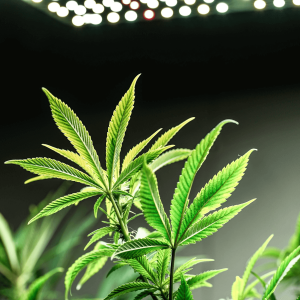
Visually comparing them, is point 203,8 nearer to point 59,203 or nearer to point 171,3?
point 171,3

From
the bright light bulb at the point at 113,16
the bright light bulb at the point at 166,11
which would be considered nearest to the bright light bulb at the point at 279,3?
the bright light bulb at the point at 166,11

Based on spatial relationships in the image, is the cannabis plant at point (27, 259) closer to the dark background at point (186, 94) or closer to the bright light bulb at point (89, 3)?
the dark background at point (186, 94)

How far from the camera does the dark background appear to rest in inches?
63.7

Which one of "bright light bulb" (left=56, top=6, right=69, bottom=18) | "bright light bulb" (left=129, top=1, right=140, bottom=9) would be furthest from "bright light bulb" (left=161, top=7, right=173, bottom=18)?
"bright light bulb" (left=56, top=6, right=69, bottom=18)

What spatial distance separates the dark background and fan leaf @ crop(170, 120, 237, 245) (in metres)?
1.51

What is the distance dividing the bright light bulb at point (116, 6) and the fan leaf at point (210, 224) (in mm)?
1303

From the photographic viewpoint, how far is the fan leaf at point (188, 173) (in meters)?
0.18

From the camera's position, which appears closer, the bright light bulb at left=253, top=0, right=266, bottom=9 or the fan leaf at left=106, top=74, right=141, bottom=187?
the fan leaf at left=106, top=74, right=141, bottom=187

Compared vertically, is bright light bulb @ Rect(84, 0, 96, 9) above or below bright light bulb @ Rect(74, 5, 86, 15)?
below

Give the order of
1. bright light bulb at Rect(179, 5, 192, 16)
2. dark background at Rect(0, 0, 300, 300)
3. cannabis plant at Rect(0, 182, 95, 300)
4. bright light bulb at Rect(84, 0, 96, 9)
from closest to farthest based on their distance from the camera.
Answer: cannabis plant at Rect(0, 182, 95, 300) < bright light bulb at Rect(84, 0, 96, 9) < bright light bulb at Rect(179, 5, 192, 16) < dark background at Rect(0, 0, 300, 300)

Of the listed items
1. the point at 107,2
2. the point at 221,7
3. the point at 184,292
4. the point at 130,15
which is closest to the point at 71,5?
the point at 107,2

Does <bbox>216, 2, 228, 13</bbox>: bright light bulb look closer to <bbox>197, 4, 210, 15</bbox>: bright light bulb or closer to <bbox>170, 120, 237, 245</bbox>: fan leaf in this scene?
<bbox>197, 4, 210, 15</bbox>: bright light bulb

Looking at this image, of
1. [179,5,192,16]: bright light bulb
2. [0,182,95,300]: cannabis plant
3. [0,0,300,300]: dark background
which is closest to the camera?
[0,182,95,300]: cannabis plant

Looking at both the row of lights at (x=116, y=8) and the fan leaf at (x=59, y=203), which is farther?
the row of lights at (x=116, y=8)
